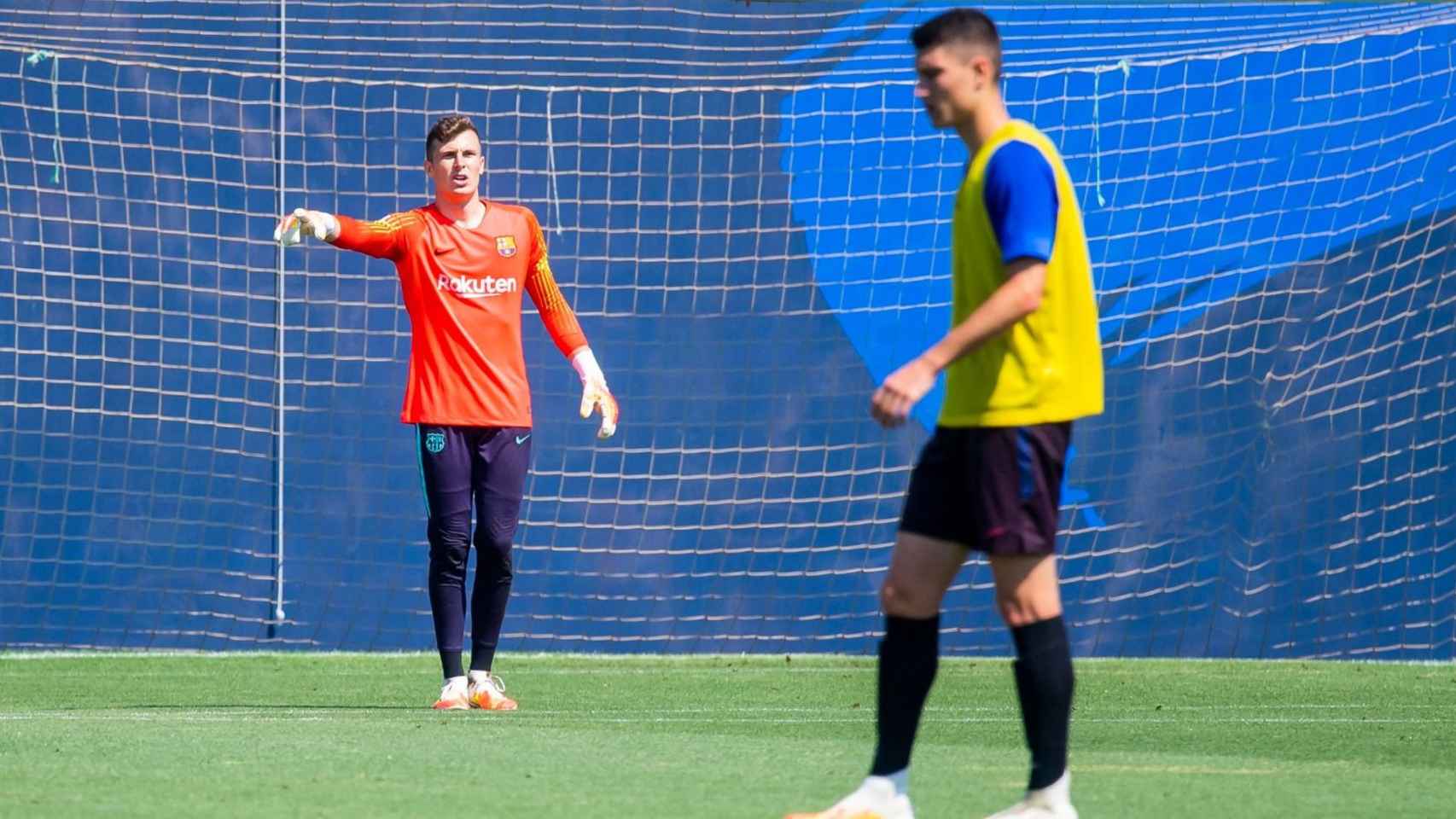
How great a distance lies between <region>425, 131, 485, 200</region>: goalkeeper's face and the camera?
22.6ft

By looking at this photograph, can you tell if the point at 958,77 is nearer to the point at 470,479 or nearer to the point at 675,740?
the point at 675,740

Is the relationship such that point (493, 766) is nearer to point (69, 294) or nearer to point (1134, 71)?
point (69, 294)

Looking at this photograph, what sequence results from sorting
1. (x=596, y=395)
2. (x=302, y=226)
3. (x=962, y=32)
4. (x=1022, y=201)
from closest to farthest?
1. (x=1022, y=201)
2. (x=962, y=32)
3. (x=302, y=226)
4. (x=596, y=395)

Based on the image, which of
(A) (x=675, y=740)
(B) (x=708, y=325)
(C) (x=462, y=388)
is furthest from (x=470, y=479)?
(B) (x=708, y=325)

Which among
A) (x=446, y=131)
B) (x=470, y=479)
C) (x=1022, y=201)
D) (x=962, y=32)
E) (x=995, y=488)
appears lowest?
(x=470, y=479)

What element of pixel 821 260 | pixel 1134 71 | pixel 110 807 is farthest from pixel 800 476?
pixel 110 807

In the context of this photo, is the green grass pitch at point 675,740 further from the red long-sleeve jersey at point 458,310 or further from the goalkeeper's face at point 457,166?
the goalkeeper's face at point 457,166

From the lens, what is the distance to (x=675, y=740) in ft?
18.7

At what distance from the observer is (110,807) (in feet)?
13.5

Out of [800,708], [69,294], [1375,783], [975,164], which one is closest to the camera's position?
[975,164]

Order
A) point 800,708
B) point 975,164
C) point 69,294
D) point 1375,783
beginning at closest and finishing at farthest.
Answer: point 975,164
point 1375,783
point 800,708
point 69,294

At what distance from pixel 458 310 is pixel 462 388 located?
0.27m

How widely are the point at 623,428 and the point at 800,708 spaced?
350 cm

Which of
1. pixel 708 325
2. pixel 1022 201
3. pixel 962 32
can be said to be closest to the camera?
pixel 1022 201
